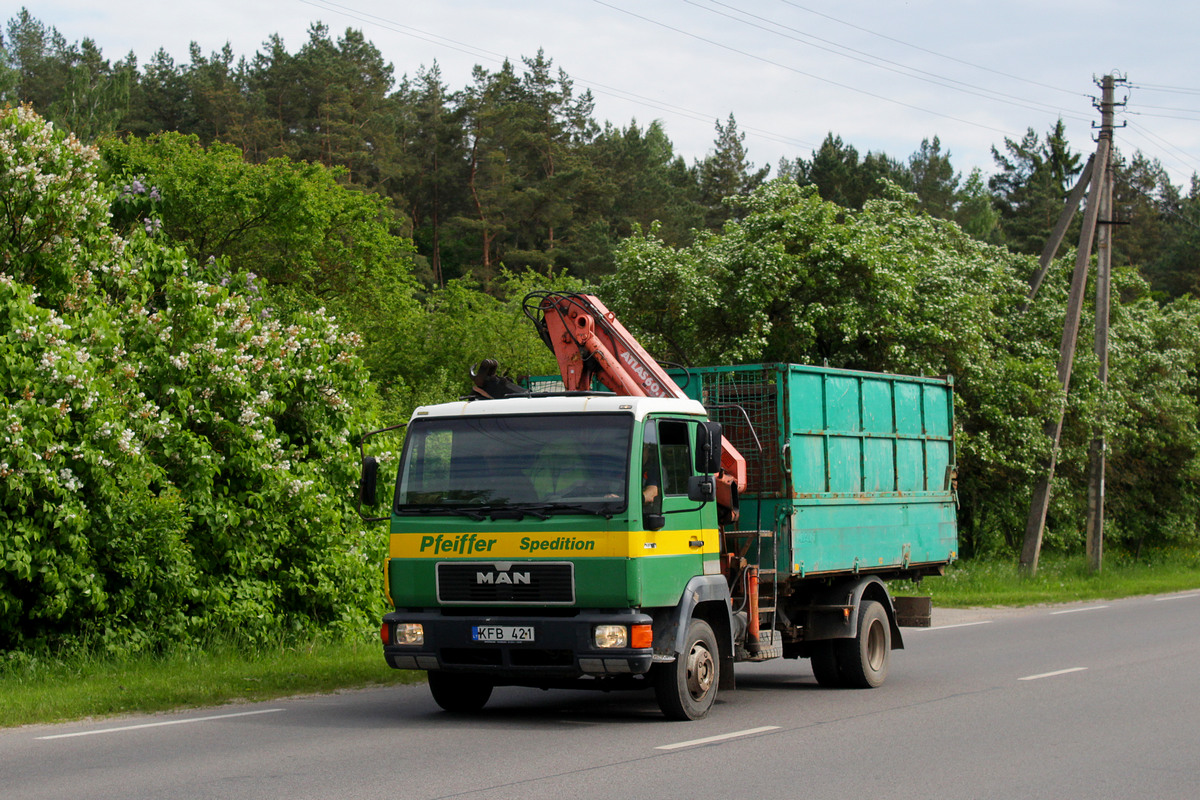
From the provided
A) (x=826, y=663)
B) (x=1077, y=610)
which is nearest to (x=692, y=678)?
(x=826, y=663)

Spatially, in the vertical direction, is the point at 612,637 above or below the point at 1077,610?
above

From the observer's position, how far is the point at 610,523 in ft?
31.0

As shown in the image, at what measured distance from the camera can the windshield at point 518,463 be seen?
9602 millimetres

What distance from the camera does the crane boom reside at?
11867mm

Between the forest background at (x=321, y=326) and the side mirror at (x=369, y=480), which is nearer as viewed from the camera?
the side mirror at (x=369, y=480)

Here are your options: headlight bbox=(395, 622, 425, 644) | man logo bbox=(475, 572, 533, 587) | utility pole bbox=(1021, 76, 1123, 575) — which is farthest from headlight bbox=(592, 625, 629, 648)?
utility pole bbox=(1021, 76, 1123, 575)

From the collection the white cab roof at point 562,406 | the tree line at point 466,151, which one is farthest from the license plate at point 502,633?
the tree line at point 466,151

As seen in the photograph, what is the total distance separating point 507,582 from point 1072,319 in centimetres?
2199

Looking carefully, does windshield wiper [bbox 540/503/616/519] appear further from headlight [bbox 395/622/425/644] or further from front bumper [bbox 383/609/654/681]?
headlight [bbox 395/622/425/644]

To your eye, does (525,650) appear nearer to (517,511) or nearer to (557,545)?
(557,545)

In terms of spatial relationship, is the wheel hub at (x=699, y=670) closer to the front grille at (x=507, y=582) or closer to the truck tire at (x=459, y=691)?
the front grille at (x=507, y=582)

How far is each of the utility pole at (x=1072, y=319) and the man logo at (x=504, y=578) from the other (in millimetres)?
20840

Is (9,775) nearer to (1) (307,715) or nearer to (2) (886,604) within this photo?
(1) (307,715)

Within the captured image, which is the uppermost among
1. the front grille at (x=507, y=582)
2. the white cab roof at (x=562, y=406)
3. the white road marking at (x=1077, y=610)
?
the white cab roof at (x=562, y=406)
